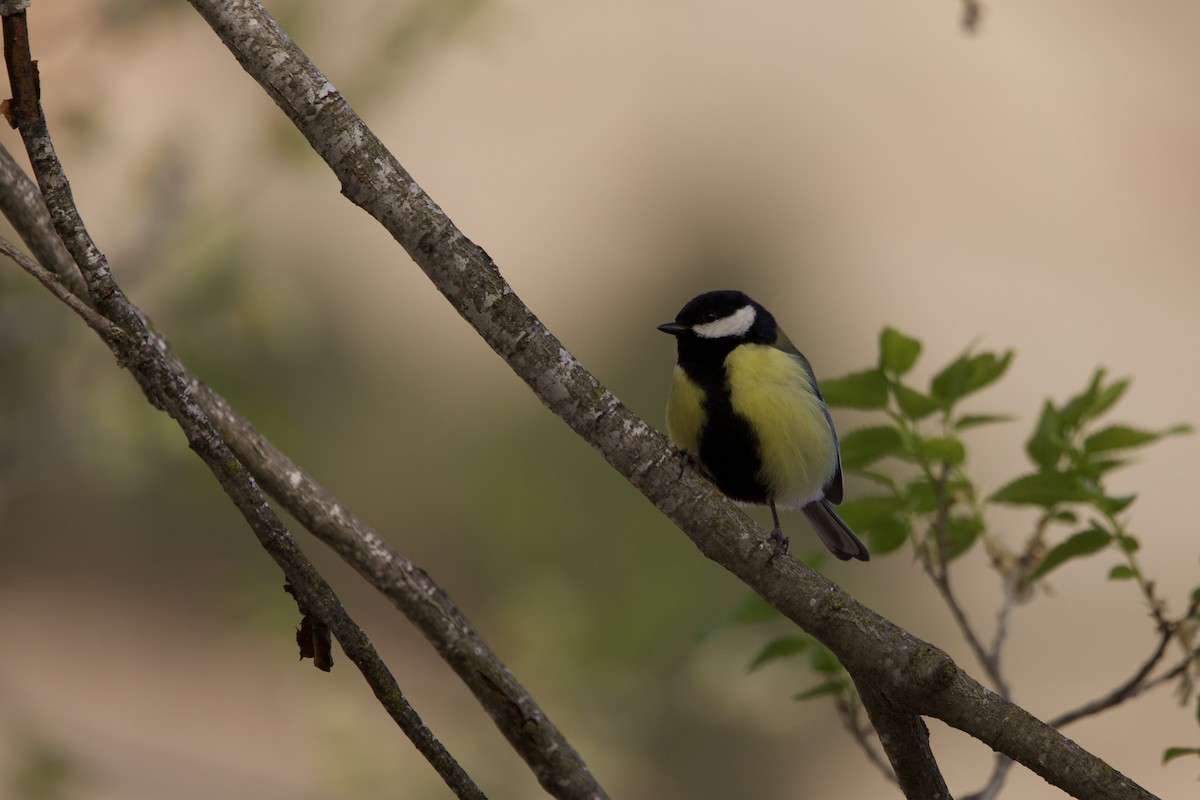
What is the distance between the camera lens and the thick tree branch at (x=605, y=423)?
1.09m

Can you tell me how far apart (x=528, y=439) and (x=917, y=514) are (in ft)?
11.4

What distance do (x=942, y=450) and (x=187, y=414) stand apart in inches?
36.4

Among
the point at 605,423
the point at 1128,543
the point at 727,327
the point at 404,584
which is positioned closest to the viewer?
the point at 605,423

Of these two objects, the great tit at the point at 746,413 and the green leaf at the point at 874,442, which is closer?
the green leaf at the point at 874,442

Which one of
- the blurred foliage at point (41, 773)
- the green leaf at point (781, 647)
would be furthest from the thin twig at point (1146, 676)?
the blurred foliage at point (41, 773)

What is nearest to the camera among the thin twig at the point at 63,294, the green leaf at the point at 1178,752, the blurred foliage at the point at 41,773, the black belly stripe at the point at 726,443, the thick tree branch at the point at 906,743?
the thin twig at the point at 63,294

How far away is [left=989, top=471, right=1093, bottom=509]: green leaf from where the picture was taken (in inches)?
56.9

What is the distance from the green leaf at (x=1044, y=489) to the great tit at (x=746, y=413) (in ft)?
2.00

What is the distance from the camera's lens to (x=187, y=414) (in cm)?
104

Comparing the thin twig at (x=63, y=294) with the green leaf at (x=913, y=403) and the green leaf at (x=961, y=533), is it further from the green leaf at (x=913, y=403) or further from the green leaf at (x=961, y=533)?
the green leaf at (x=961, y=533)

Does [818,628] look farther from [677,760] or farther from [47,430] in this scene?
[677,760]

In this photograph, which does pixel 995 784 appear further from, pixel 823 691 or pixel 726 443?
pixel 726 443

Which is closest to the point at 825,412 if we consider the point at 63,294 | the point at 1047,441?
the point at 1047,441

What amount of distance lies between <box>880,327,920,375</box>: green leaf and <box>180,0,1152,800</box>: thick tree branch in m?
0.51
